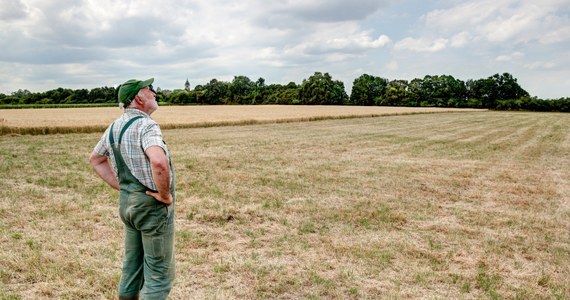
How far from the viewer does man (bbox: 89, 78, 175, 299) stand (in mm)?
3240

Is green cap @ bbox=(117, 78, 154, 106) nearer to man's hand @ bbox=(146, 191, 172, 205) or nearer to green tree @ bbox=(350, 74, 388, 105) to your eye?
man's hand @ bbox=(146, 191, 172, 205)

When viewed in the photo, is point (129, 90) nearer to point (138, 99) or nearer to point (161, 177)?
point (138, 99)

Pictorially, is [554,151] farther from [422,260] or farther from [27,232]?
[27,232]

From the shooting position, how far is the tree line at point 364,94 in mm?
97438

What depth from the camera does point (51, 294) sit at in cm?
462

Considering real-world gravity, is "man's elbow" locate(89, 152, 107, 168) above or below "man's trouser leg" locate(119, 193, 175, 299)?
above

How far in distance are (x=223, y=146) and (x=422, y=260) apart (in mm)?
14571

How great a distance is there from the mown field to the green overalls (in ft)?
3.76

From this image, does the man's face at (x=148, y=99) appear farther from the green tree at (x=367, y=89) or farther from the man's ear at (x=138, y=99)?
the green tree at (x=367, y=89)

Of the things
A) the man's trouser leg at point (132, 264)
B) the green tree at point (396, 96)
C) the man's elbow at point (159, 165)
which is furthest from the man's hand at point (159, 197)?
the green tree at point (396, 96)

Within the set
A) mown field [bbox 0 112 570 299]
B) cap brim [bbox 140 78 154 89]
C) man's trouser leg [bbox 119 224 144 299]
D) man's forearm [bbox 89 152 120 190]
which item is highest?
cap brim [bbox 140 78 154 89]

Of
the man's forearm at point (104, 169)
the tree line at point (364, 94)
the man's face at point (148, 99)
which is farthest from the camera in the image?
the tree line at point (364, 94)

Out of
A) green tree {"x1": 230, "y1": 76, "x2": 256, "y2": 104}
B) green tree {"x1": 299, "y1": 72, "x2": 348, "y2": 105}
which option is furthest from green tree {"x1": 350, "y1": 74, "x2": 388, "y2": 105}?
green tree {"x1": 230, "y1": 76, "x2": 256, "y2": 104}

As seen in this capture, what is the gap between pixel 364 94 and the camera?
110562 mm
